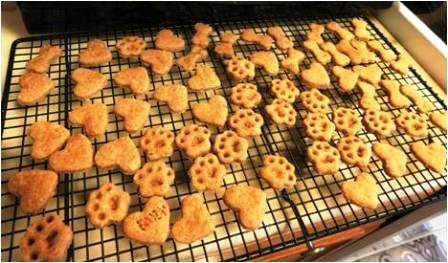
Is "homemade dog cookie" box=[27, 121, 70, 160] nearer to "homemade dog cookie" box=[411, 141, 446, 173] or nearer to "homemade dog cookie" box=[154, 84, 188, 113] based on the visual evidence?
"homemade dog cookie" box=[154, 84, 188, 113]

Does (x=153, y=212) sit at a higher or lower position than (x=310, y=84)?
lower

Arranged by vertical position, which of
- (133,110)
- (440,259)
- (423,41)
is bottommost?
(440,259)

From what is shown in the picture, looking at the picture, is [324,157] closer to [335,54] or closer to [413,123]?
[413,123]

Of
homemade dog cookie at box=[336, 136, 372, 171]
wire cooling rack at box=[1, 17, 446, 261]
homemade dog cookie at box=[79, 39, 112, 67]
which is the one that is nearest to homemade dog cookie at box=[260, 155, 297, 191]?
wire cooling rack at box=[1, 17, 446, 261]

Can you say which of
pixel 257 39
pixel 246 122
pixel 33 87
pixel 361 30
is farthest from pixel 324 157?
pixel 33 87

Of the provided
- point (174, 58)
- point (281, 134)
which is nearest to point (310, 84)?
point (281, 134)

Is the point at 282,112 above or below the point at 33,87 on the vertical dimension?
below

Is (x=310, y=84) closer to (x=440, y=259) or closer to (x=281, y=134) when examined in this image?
(x=281, y=134)

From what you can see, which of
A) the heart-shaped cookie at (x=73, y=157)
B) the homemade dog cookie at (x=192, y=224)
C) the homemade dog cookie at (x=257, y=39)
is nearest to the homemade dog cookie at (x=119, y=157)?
the heart-shaped cookie at (x=73, y=157)
